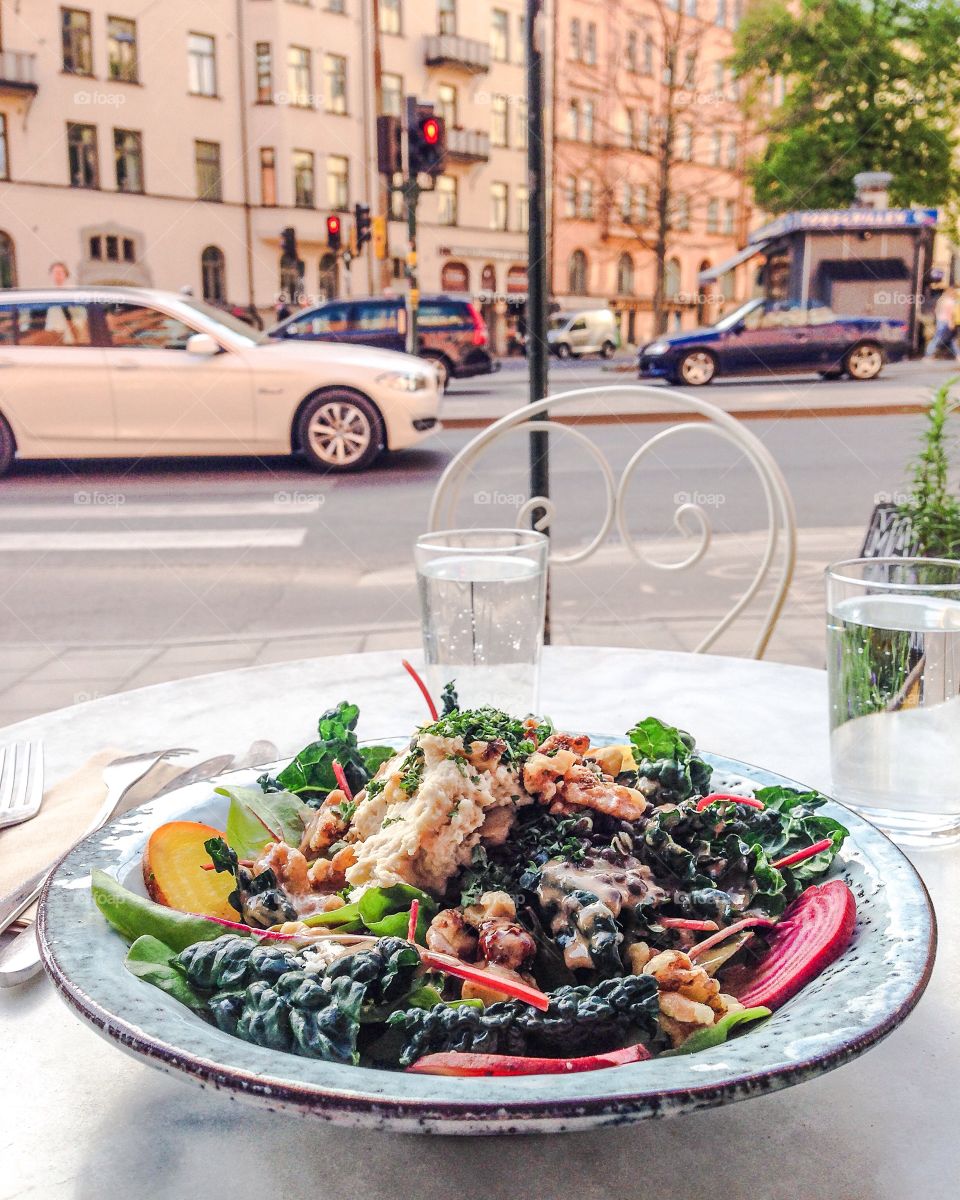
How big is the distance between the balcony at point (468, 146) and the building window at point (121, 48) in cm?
463

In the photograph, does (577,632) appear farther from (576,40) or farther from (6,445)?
(576,40)

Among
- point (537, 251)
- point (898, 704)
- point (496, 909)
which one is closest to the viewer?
point (496, 909)

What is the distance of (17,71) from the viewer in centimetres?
1349

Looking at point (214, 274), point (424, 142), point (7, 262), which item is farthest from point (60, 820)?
point (214, 274)

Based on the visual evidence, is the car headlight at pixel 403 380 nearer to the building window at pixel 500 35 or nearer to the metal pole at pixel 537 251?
the metal pole at pixel 537 251

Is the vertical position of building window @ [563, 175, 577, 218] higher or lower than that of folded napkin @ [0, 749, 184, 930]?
higher

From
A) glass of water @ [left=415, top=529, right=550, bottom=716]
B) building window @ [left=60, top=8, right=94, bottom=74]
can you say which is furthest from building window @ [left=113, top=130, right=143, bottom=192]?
glass of water @ [left=415, top=529, right=550, bottom=716]

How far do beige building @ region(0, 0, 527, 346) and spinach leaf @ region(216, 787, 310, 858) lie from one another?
15.2m

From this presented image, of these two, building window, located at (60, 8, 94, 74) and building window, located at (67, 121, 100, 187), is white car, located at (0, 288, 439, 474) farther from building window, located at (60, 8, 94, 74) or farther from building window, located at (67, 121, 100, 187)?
building window, located at (67, 121, 100, 187)

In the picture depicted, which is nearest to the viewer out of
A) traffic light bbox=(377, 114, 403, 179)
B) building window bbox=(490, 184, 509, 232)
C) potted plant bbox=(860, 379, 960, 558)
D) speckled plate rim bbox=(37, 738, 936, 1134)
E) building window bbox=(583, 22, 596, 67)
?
speckled plate rim bbox=(37, 738, 936, 1134)

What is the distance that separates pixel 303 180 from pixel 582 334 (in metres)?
5.82

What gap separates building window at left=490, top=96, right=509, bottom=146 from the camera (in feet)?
55.8

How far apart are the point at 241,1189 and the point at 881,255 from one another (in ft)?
46.3

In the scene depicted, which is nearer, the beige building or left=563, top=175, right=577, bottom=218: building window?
the beige building
